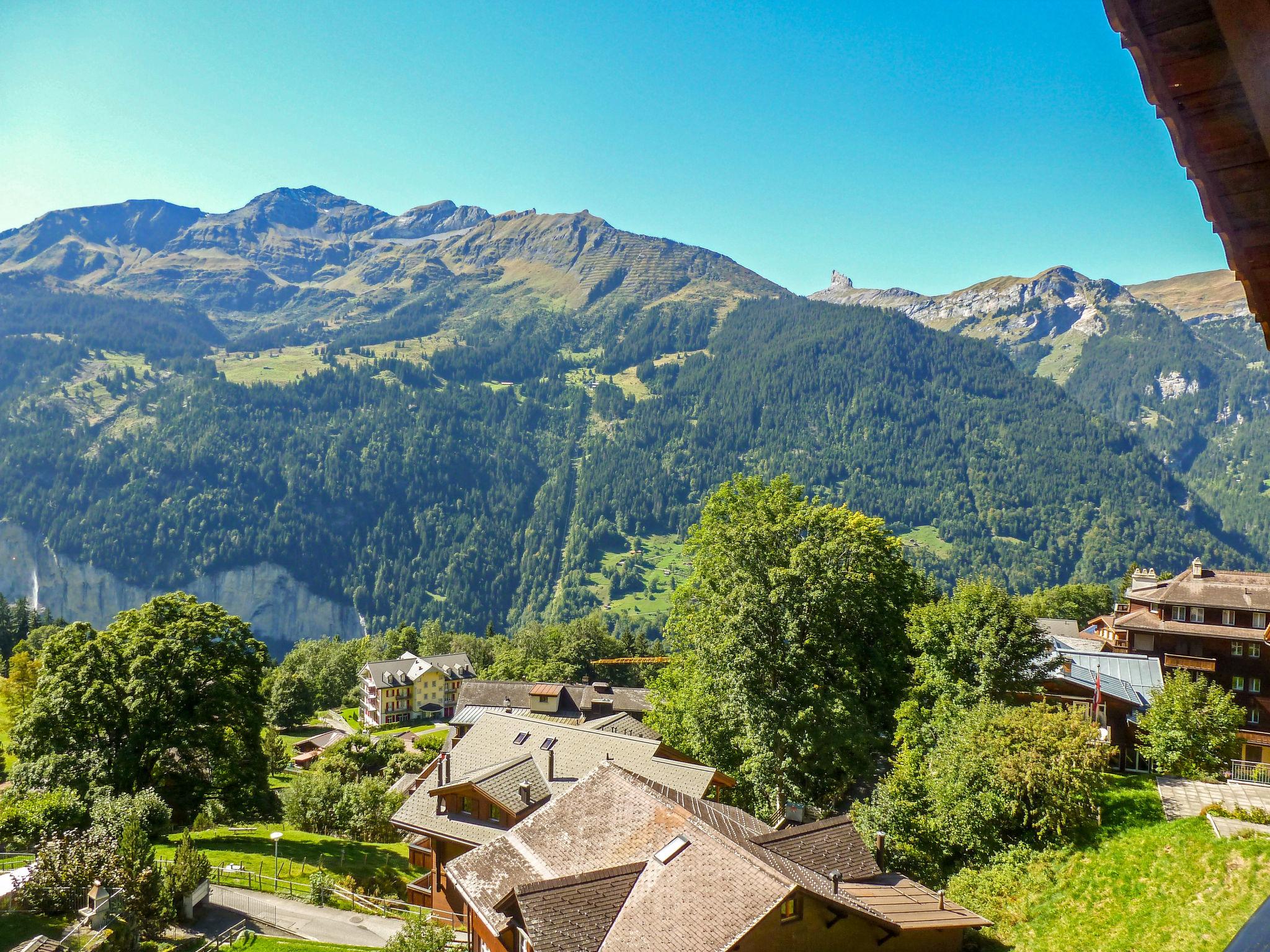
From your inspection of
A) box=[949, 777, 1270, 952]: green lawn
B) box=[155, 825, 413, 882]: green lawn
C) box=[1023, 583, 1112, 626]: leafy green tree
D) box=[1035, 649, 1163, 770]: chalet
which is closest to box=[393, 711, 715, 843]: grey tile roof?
box=[155, 825, 413, 882]: green lawn

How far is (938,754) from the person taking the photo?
92.1 ft

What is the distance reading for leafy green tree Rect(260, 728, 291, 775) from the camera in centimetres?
6606

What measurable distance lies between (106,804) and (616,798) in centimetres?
2101

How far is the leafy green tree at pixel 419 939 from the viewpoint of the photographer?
19.4 meters

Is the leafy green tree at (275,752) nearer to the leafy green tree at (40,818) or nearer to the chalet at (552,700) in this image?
the chalet at (552,700)

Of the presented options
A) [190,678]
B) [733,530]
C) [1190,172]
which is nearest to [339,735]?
[190,678]

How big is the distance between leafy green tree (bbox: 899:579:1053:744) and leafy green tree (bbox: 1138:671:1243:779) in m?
4.16

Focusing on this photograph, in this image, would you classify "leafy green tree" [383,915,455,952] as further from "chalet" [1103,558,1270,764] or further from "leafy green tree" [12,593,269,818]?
"chalet" [1103,558,1270,764]

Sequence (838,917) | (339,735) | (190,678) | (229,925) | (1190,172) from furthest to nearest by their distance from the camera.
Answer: (339,735)
(190,678)
(229,925)
(838,917)
(1190,172)

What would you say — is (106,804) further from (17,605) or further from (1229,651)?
(17,605)

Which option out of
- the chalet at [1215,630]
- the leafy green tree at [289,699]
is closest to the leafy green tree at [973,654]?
the chalet at [1215,630]

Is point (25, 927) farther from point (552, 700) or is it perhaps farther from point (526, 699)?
point (526, 699)

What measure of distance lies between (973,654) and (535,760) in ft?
64.5

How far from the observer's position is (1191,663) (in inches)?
1715
